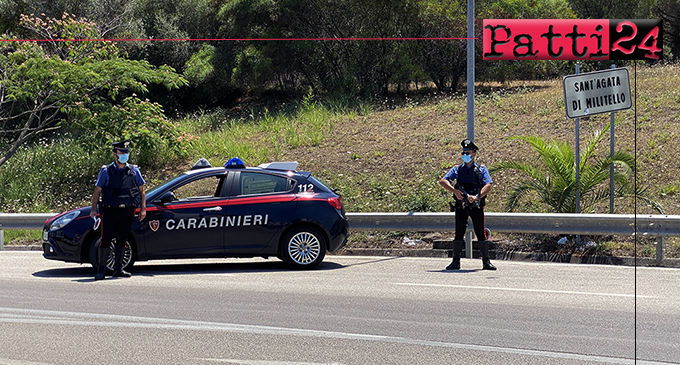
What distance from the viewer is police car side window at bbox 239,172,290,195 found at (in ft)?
34.2

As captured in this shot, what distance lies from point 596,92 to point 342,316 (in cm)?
735

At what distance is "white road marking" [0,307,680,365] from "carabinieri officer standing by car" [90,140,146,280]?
199 cm

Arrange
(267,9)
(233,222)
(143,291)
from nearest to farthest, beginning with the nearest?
(143,291), (233,222), (267,9)

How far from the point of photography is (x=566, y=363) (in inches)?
221

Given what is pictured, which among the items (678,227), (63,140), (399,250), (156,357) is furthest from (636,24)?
(63,140)

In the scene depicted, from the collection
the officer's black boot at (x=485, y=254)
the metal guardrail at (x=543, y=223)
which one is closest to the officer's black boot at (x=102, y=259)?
the metal guardrail at (x=543, y=223)

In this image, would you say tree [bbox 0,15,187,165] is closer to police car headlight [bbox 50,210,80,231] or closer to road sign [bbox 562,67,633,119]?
police car headlight [bbox 50,210,80,231]

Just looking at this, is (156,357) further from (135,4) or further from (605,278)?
(135,4)

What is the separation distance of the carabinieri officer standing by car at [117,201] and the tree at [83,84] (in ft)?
34.4

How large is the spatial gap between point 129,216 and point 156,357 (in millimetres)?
4039

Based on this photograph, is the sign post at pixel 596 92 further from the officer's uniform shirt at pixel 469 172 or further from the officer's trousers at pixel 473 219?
the officer's trousers at pixel 473 219

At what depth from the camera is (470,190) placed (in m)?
10.4

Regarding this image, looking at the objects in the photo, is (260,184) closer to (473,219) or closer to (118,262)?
(118,262)

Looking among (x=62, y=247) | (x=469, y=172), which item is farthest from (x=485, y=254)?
(x=62, y=247)
